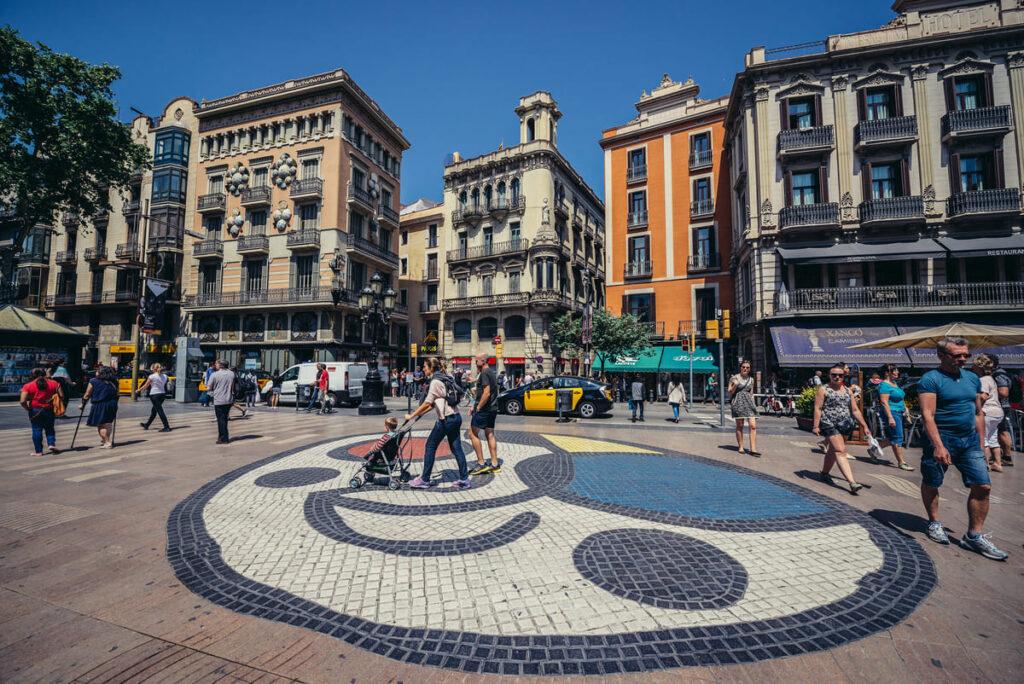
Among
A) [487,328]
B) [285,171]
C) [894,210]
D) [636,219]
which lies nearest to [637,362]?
[636,219]

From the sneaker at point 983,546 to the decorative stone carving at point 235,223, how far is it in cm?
3785

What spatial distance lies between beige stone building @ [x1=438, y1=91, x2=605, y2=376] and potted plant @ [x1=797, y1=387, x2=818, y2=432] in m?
18.0

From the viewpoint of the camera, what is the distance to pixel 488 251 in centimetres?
3170

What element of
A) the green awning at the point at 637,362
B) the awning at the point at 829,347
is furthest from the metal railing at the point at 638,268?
the awning at the point at 829,347

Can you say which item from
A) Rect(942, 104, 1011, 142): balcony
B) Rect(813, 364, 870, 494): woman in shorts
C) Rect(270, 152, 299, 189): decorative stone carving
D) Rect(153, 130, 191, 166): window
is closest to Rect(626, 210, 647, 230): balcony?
Rect(942, 104, 1011, 142): balcony

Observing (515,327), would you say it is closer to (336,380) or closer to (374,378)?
(336,380)

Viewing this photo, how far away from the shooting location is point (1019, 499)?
5.30 metres

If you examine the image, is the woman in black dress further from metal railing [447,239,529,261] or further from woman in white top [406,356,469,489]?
metal railing [447,239,529,261]

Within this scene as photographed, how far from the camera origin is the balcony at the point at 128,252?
108 ft

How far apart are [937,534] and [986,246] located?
20904mm

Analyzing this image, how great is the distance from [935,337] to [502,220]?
86.1 ft

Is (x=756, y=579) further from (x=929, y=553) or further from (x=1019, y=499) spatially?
(x=1019, y=499)

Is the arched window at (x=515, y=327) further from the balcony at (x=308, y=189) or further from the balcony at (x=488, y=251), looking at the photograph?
the balcony at (x=308, y=189)

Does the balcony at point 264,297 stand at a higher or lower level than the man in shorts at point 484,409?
higher
